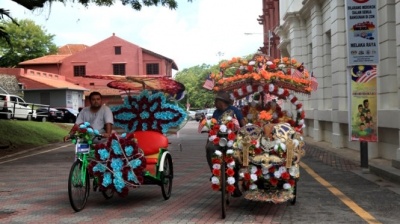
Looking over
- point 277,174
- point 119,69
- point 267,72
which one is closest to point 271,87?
point 267,72

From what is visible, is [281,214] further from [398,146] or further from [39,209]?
[398,146]

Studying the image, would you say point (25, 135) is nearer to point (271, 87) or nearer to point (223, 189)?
point (271, 87)

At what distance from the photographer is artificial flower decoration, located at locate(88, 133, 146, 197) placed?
25.0 feet

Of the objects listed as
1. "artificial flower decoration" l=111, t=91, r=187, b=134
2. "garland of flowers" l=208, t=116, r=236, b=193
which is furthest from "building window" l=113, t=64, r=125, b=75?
"garland of flowers" l=208, t=116, r=236, b=193

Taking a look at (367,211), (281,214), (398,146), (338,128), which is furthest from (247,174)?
(338,128)

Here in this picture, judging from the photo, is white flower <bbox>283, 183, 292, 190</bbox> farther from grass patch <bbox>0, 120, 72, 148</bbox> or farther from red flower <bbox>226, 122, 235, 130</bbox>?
grass patch <bbox>0, 120, 72, 148</bbox>

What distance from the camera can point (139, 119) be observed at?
29.2 feet

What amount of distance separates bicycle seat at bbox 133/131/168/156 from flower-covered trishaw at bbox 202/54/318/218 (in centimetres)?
129

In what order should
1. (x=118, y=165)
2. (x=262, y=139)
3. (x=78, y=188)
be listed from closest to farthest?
(x=262, y=139), (x=78, y=188), (x=118, y=165)

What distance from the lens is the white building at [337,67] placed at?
12.8 meters

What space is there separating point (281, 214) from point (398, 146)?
21.0 feet

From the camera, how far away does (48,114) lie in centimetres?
3734

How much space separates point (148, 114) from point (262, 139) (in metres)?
2.49

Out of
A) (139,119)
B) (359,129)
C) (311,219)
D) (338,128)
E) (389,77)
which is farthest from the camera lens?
(338,128)
